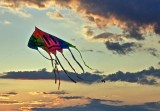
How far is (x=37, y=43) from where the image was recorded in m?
66.3

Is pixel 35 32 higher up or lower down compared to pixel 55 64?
higher up

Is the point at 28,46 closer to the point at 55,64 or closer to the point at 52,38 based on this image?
the point at 52,38

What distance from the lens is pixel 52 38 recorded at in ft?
200

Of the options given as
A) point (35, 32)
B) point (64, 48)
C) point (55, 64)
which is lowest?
point (55, 64)

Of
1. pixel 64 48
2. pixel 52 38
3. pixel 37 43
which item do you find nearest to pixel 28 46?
pixel 37 43

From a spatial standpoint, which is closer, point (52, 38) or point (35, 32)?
point (52, 38)

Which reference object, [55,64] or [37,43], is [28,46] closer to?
[37,43]

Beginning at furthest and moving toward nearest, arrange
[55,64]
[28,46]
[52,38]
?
[28,46]
[52,38]
[55,64]

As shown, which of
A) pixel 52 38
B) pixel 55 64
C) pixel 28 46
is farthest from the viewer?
pixel 28 46

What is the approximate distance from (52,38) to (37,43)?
7212 mm

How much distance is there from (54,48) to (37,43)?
1047 cm

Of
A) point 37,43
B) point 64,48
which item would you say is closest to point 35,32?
point 37,43

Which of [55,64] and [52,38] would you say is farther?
[52,38]

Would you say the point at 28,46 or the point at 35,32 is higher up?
the point at 35,32
